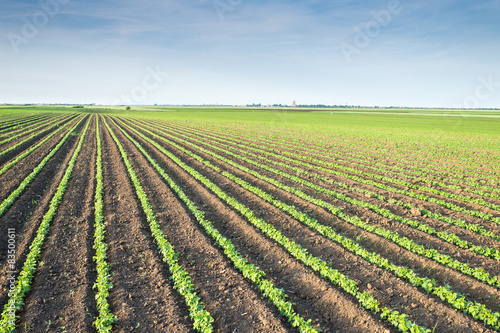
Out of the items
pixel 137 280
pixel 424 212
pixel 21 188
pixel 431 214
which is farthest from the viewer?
pixel 21 188

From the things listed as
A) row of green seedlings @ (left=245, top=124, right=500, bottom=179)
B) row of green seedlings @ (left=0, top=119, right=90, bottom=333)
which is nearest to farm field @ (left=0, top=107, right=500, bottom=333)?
row of green seedlings @ (left=0, top=119, right=90, bottom=333)

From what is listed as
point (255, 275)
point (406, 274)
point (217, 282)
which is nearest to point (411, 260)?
point (406, 274)

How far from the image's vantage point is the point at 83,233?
28.9ft

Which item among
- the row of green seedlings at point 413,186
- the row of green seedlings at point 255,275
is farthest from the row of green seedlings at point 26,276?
the row of green seedlings at point 413,186

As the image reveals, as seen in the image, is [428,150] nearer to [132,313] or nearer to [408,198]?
[408,198]

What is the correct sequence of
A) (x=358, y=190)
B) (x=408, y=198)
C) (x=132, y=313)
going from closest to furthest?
(x=132, y=313)
(x=408, y=198)
(x=358, y=190)

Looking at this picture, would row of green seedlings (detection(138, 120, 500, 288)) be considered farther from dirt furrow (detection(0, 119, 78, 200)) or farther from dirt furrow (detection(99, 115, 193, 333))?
dirt furrow (detection(0, 119, 78, 200))

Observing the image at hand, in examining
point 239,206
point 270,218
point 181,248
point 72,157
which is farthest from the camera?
point 72,157

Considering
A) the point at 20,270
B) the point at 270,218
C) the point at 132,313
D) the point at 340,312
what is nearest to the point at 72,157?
the point at 20,270

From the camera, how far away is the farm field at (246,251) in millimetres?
5590

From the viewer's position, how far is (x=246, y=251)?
807cm

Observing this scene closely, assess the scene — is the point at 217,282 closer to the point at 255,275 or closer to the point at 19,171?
the point at 255,275

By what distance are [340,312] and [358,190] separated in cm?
856

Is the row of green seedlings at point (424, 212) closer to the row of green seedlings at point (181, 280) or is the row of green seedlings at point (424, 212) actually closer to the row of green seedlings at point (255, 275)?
the row of green seedlings at point (255, 275)
